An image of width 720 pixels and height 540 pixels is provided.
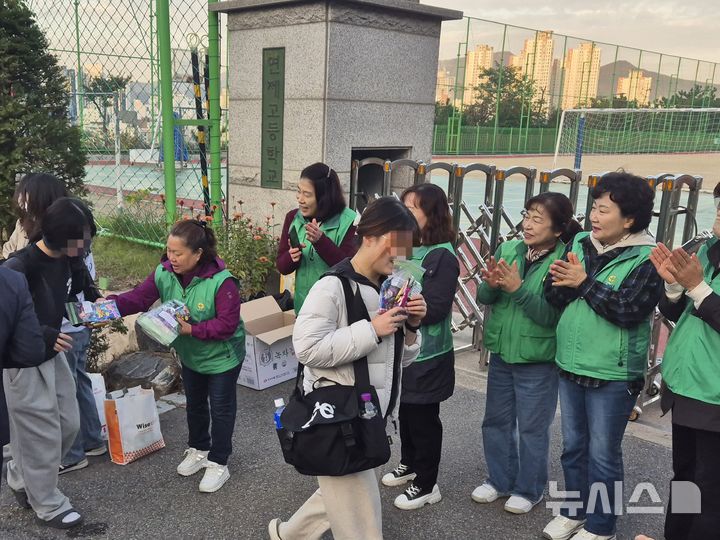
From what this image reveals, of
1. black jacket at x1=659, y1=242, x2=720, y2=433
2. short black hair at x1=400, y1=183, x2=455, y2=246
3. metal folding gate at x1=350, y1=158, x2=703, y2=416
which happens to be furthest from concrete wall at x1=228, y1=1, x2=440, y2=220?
black jacket at x1=659, y1=242, x2=720, y2=433

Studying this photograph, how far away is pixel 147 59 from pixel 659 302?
28.0 feet

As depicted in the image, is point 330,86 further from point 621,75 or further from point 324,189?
point 621,75

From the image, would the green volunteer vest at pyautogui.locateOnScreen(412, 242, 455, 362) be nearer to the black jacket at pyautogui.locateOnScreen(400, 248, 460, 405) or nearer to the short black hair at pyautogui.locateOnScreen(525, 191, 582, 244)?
the black jacket at pyautogui.locateOnScreen(400, 248, 460, 405)

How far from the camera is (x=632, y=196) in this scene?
102 inches

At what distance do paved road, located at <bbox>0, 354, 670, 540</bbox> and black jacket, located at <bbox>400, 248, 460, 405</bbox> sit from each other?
63 cm

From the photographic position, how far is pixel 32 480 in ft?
9.35

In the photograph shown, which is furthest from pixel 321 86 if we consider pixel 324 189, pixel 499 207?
pixel 324 189

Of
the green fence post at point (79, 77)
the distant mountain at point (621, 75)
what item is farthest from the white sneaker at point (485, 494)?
the distant mountain at point (621, 75)

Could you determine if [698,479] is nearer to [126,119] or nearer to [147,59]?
[147,59]

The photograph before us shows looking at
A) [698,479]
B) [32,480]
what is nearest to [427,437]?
[698,479]

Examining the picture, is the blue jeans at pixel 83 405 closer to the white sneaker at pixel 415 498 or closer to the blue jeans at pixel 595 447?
the white sneaker at pixel 415 498

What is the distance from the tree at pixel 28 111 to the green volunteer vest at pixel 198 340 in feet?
8.89

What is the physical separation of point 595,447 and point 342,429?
1267 millimetres

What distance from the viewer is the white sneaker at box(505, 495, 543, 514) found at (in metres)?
3.12
